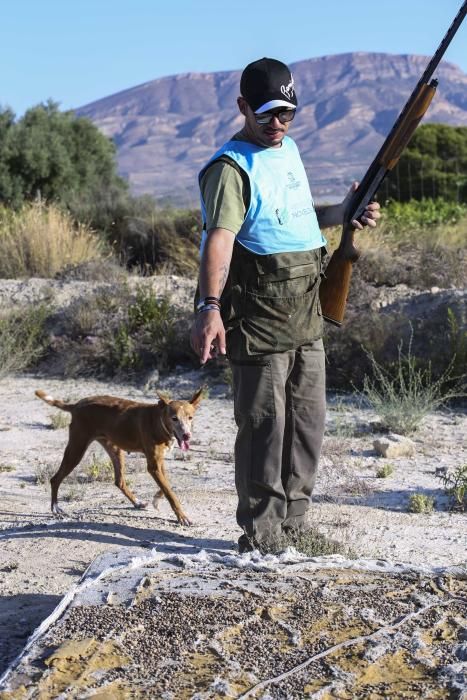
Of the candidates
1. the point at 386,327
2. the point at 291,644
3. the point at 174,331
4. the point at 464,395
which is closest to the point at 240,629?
the point at 291,644

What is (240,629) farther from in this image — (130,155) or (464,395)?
(130,155)

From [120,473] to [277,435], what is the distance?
2005 millimetres

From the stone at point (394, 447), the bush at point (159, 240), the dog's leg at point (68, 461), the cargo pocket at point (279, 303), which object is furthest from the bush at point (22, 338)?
the cargo pocket at point (279, 303)

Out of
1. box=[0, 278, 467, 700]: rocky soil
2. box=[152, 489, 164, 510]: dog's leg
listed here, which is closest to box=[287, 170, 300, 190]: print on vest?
box=[0, 278, 467, 700]: rocky soil

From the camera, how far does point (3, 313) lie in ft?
41.7

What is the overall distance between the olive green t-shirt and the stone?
3.76 metres

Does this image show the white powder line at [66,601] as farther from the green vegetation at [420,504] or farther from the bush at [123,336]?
the bush at [123,336]

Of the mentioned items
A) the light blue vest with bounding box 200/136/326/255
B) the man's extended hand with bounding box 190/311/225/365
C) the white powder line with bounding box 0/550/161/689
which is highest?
the light blue vest with bounding box 200/136/326/255

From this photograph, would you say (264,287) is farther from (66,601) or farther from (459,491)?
(459,491)

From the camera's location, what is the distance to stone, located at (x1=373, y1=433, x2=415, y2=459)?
322 inches

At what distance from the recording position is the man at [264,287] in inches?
187

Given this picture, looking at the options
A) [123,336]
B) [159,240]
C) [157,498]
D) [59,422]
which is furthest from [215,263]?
[159,240]

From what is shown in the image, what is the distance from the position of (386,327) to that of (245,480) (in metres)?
5.78

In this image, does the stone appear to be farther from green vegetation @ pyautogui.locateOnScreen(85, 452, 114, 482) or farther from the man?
the man
